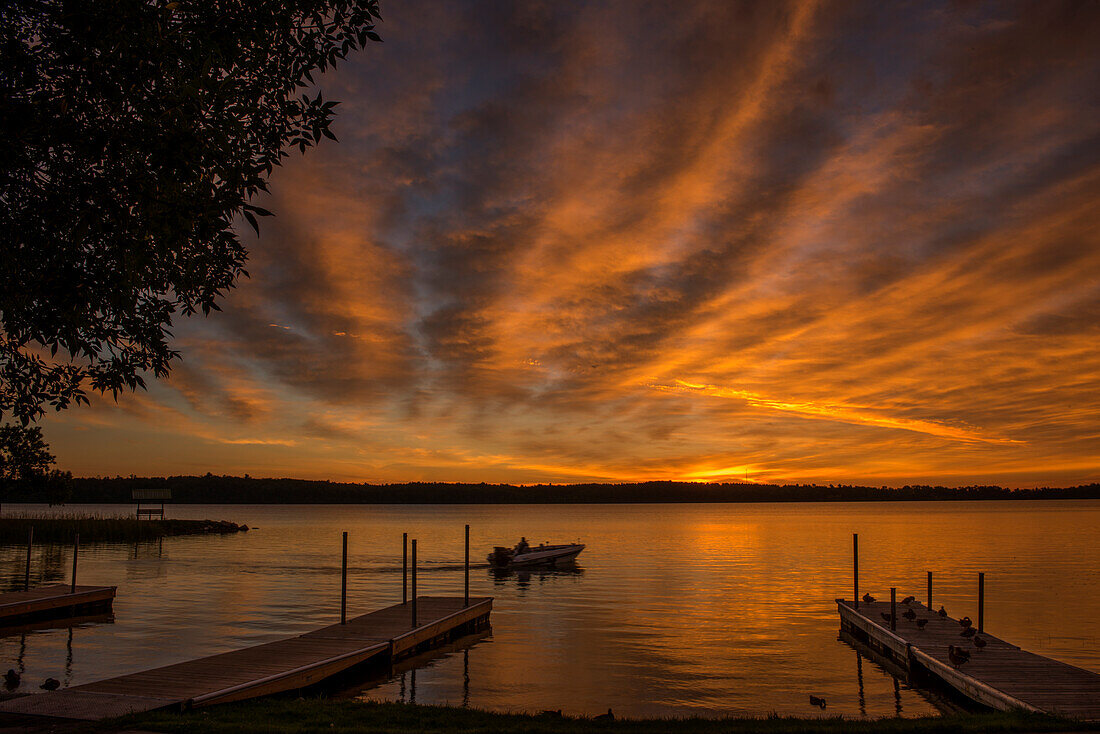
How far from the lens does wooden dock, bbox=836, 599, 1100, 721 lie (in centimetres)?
1572

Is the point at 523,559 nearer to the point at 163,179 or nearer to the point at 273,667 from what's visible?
the point at 273,667

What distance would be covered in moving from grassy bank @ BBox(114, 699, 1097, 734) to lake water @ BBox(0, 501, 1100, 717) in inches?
219

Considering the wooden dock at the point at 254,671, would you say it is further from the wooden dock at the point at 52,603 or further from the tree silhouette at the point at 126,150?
the wooden dock at the point at 52,603

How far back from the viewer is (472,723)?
14305 millimetres

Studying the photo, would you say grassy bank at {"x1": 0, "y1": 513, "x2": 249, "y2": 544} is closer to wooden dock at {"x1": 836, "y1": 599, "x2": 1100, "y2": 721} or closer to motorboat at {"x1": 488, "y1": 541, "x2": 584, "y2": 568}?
motorboat at {"x1": 488, "y1": 541, "x2": 584, "y2": 568}

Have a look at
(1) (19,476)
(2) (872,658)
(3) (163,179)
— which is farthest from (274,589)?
(3) (163,179)

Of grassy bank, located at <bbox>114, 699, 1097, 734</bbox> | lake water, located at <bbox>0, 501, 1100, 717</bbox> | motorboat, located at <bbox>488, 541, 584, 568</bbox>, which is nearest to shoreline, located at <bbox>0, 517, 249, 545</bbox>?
lake water, located at <bbox>0, 501, 1100, 717</bbox>

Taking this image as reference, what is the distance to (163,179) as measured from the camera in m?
9.11

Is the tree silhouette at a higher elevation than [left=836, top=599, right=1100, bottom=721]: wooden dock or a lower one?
higher

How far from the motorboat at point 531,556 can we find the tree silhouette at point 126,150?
51.9 m

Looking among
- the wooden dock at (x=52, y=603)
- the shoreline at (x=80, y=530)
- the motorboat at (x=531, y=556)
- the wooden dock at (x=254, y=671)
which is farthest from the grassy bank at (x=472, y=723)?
the shoreline at (x=80, y=530)

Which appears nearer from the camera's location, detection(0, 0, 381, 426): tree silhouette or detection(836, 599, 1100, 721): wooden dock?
detection(0, 0, 381, 426): tree silhouette

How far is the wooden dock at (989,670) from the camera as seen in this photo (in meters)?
15.7

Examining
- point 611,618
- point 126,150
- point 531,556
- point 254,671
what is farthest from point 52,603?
point 531,556
